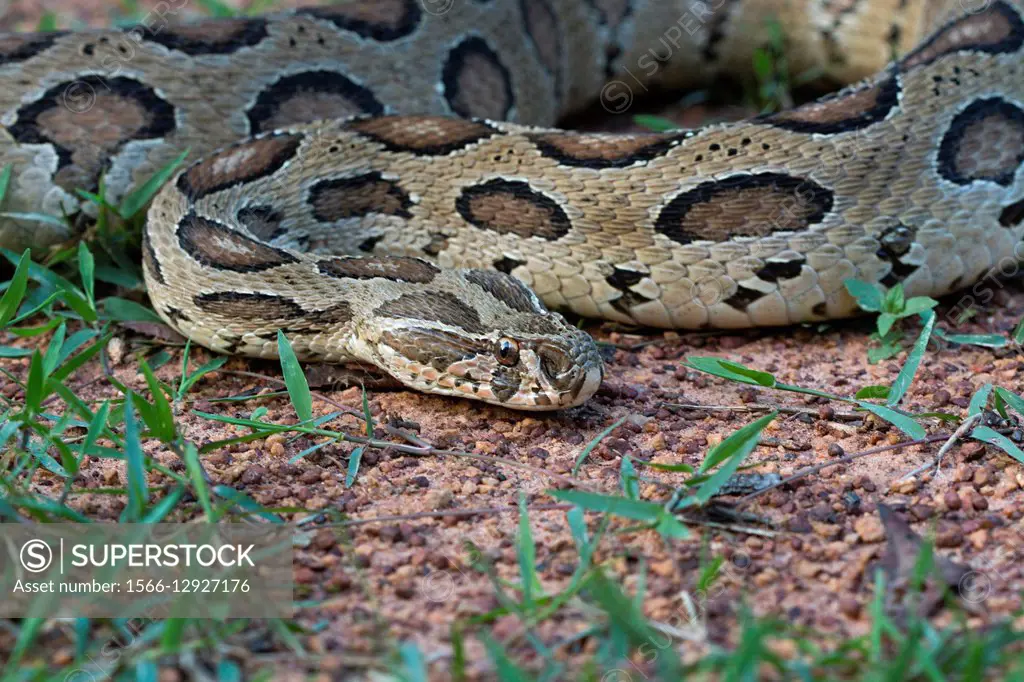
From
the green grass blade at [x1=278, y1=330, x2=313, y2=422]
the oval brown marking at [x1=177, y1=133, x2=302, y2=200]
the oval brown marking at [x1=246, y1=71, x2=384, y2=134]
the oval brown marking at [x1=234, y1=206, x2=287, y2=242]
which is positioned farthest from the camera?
the oval brown marking at [x1=246, y1=71, x2=384, y2=134]

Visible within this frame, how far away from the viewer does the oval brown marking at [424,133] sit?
20.6ft

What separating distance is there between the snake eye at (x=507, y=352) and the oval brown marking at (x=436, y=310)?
16 cm

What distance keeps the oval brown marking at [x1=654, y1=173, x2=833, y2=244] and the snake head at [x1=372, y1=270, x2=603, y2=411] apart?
995 millimetres

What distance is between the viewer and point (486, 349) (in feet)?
16.5

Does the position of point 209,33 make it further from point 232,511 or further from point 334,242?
point 232,511

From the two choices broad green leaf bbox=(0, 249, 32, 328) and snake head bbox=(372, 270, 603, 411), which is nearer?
snake head bbox=(372, 270, 603, 411)

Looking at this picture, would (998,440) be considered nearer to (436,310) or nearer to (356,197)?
(436,310)

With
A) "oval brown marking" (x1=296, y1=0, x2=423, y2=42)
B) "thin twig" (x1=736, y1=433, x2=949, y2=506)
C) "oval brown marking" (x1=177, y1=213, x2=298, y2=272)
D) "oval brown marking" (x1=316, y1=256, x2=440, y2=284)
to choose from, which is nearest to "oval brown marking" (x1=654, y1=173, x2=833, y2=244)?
"oval brown marking" (x1=316, y1=256, x2=440, y2=284)

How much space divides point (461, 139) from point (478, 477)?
2.49 meters

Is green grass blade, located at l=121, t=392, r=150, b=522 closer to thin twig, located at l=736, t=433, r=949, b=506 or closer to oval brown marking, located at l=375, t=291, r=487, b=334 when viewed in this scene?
oval brown marking, located at l=375, t=291, r=487, b=334

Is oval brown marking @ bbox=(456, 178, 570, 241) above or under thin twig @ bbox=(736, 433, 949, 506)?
above

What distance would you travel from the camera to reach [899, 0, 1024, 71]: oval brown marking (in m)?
6.24

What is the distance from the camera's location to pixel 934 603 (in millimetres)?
3600

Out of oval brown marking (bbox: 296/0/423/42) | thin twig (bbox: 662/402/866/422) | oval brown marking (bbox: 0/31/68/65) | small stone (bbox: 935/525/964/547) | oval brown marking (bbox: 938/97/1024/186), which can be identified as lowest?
thin twig (bbox: 662/402/866/422)
